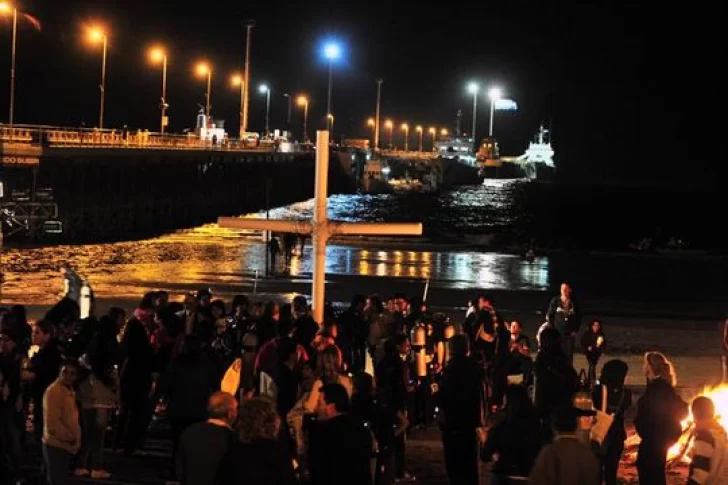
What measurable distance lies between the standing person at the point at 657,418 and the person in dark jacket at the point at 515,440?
1.70m

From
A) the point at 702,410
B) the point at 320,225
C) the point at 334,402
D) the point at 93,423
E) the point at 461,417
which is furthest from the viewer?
the point at 320,225

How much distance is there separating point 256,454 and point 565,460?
163 centimetres

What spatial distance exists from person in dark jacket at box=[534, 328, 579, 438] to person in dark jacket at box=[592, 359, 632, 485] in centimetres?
37

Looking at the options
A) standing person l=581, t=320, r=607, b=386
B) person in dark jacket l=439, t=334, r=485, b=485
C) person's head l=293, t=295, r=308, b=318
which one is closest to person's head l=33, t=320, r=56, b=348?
person's head l=293, t=295, r=308, b=318

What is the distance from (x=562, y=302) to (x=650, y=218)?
115558 millimetres

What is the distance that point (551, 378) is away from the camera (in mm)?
8805

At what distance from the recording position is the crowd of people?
5973 mm

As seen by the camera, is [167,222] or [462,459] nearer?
[462,459]

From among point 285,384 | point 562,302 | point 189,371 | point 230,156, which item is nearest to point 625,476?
point 285,384

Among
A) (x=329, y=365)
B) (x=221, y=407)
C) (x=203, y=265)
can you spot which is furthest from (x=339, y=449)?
(x=203, y=265)

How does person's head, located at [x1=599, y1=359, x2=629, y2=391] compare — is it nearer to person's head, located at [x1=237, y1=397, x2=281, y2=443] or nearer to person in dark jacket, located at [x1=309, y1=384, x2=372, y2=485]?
person in dark jacket, located at [x1=309, y1=384, x2=372, y2=485]

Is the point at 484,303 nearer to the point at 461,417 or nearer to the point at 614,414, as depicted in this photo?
the point at 614,414

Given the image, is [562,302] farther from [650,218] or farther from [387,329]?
[650,218]

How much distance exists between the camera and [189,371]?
8477 mm
